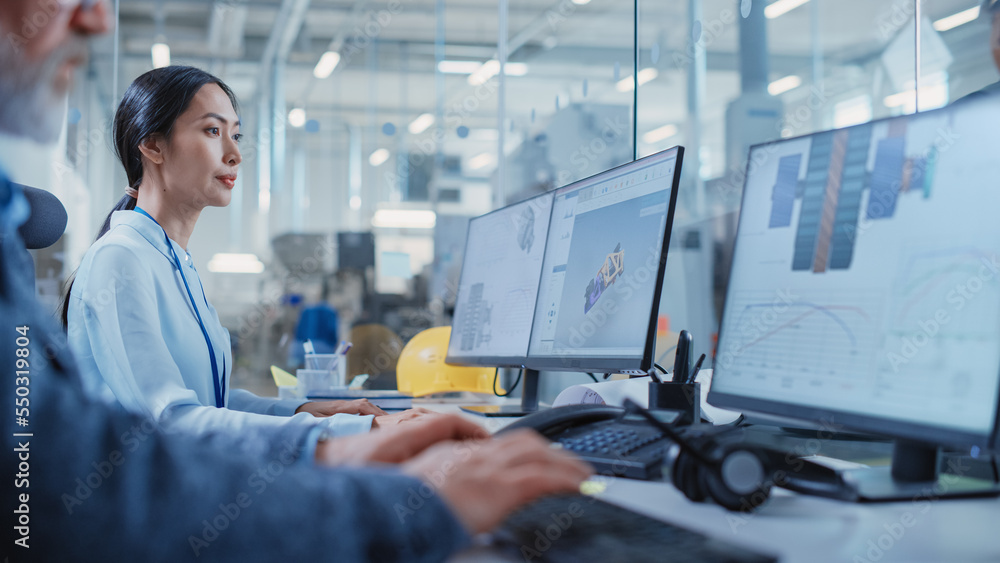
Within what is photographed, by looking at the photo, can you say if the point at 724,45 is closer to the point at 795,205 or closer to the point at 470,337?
the point at 470,337

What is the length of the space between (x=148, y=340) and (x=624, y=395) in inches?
32.6

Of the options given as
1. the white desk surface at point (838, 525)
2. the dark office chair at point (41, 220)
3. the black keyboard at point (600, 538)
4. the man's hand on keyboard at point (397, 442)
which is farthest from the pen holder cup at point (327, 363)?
the black keyboard at point (600, 538)

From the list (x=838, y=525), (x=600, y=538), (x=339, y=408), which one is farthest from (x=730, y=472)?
(x=339, y=408)

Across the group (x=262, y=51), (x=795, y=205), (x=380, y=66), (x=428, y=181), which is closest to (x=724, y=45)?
(x=428, y=181)

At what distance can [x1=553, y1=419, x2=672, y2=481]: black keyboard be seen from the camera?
3.20 ft

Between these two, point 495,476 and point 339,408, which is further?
point 339,408

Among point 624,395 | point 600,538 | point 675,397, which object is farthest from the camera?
point 624,395

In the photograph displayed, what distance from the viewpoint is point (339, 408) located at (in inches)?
61.6

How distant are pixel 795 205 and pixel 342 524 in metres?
0.73

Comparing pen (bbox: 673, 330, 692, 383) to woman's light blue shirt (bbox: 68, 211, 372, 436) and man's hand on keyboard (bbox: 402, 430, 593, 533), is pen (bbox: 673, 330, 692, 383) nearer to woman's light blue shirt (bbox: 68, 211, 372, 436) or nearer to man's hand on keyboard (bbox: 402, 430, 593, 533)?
woman's light blue shirt (bbox: 68, 211, 372, 436)

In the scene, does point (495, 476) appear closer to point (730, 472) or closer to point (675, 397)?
point (730, 472)

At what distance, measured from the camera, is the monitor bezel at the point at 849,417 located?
75cm

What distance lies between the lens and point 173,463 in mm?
562

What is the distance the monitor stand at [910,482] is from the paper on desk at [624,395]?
1.34 feet
